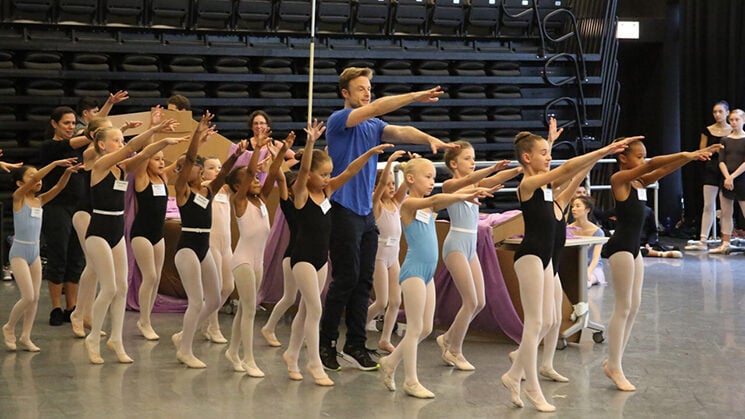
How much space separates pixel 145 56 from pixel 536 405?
7.29m

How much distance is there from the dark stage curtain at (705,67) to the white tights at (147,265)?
8.38 metres

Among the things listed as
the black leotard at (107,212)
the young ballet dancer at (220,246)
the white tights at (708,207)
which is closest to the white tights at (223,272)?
the young ballet dancer at (220,246)

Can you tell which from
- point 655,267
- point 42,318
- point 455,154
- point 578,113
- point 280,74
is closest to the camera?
point 455,154

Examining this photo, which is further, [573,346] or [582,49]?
[582,49]

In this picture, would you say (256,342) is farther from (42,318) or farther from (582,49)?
(582,49)

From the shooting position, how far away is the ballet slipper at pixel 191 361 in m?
5.44

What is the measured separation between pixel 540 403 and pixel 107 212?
8.28 feet

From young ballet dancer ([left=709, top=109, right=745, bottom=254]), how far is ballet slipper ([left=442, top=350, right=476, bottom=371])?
19.4 ft

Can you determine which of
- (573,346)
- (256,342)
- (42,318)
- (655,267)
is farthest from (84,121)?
(655,267)

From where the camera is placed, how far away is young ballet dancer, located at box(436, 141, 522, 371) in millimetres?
5320

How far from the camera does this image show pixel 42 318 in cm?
694

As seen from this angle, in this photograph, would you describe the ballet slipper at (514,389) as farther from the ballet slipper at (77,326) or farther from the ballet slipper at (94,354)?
the ballet slipper at (77,326)

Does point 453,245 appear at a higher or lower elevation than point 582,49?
lower

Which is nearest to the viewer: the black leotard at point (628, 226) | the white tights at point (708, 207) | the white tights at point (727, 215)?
the black leotard at point (628, 226)
